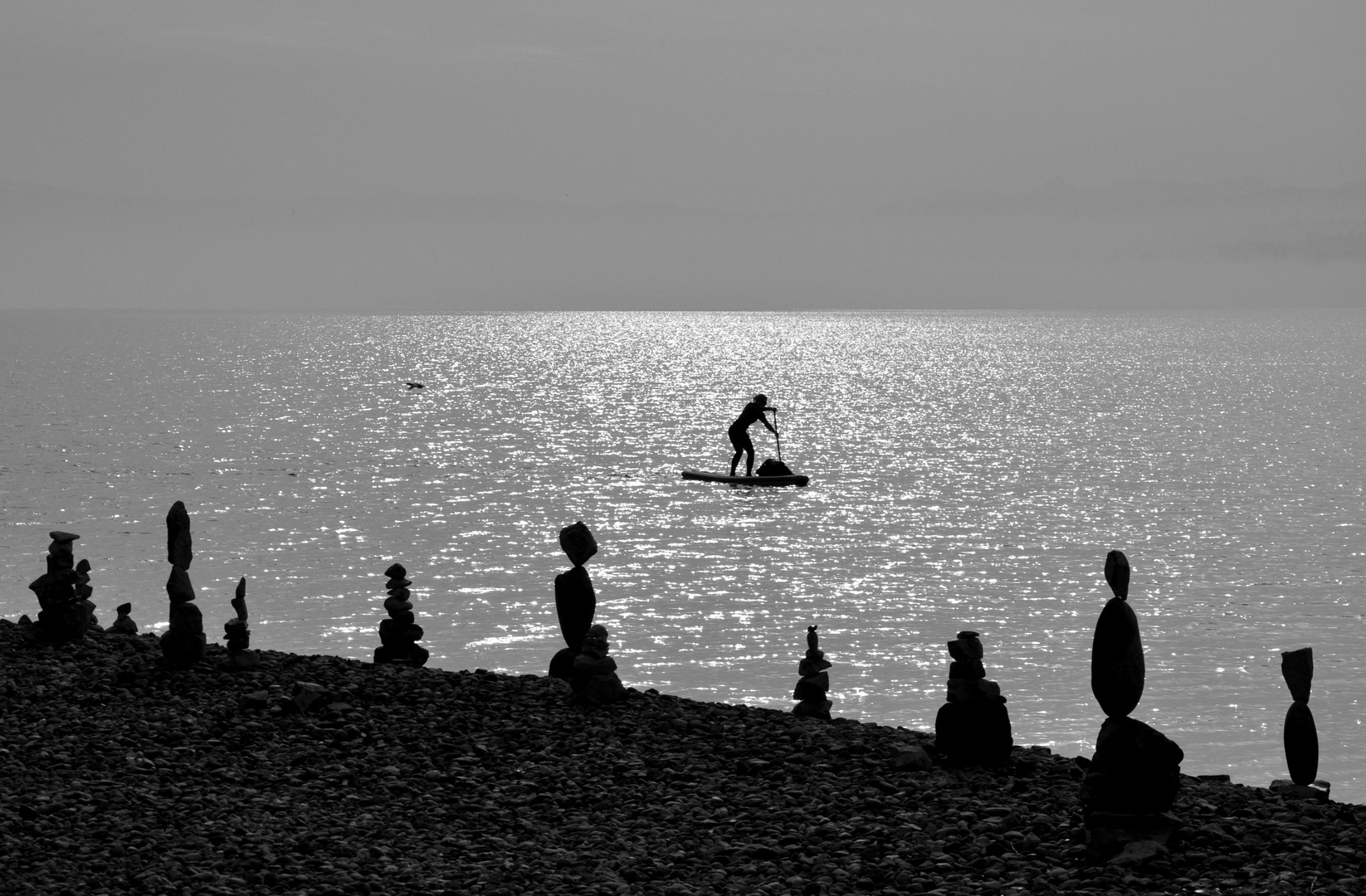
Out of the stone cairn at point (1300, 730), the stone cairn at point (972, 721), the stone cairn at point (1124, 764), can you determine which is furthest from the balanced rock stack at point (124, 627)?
the stone cairn at point (1300, 730)

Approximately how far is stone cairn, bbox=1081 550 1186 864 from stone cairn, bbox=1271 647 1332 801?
2.39 m

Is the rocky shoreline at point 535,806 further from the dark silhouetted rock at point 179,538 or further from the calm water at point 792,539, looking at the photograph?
the calm water at point 792,539

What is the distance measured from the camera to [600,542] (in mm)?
40844

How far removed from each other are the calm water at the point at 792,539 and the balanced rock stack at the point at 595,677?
765 centimetres

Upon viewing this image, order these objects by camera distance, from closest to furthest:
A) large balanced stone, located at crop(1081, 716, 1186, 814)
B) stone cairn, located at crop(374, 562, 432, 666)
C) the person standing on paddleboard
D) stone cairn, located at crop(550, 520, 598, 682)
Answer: large balanced stone, located at crop(1081, 716, 1186, 814) → stone cairn, located at crop(550, 520, 598, 682) → stone cairn, located at crop(374, 562, 432, 666) → the person standing on paddleboard

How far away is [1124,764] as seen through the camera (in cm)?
1093

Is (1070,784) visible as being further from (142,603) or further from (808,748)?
(142,603)

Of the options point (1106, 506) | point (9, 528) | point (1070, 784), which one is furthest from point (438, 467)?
point (1070, 784)

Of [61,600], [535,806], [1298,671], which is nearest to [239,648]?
[61,600]

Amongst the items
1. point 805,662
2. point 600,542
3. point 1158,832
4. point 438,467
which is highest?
point 438,467

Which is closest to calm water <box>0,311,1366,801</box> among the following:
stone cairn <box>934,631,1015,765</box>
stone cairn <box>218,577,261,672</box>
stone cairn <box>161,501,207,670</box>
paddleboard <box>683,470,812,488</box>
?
paddleboard <box>683,470,812,488</box>

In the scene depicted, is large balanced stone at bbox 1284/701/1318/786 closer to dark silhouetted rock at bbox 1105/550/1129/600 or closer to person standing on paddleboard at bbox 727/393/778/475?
dark silhouetted rock at bbox 1105/550/1129/600

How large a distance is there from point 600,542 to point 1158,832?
30.6m

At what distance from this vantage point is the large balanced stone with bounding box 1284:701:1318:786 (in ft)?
42.9
